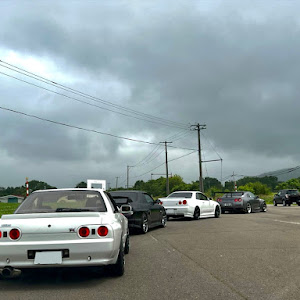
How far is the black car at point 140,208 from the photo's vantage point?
42.8 ft

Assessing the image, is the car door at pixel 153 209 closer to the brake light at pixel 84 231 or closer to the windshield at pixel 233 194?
the brake light at pixel 84 231

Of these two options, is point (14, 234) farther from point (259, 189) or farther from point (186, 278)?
point (259, 189)

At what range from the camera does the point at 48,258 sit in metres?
5.71

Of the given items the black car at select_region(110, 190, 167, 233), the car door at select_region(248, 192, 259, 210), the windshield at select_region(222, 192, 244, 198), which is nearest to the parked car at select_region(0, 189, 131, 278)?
the black car at select_region(110, 190, 167, 233)

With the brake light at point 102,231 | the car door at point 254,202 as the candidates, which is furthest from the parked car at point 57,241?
the car door at point 254,202

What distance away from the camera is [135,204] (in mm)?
13164

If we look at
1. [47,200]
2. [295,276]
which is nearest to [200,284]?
[295,276]

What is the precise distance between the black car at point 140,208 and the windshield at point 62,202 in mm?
5333

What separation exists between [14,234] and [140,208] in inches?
301

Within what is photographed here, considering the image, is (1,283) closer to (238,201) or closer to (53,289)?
(53,289)

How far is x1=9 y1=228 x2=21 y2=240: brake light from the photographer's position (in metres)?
5.78

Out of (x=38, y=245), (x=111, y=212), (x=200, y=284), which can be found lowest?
(x=200, y=284)

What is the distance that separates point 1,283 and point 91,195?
193 centimetres

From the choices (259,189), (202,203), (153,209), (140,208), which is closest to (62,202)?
(140,208)
